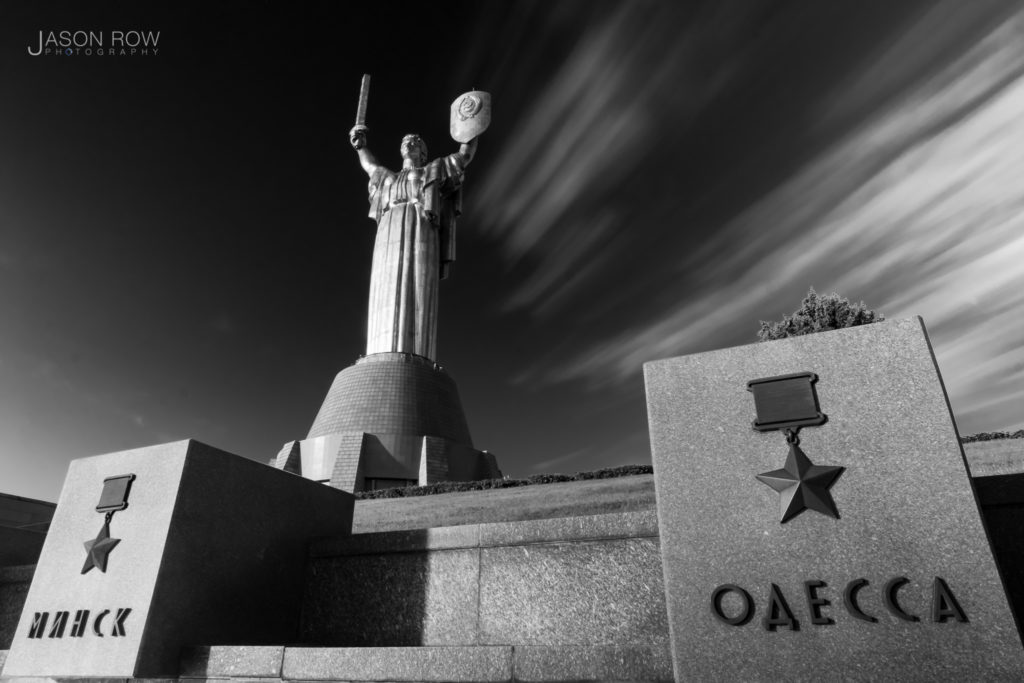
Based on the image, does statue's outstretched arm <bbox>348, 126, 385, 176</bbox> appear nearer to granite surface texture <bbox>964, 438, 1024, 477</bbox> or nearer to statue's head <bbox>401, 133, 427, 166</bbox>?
statue's head <bbox>401, 133, 427, 166</bbox>

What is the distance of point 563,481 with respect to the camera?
62.3ft

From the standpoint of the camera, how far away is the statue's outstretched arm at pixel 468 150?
32.8 m

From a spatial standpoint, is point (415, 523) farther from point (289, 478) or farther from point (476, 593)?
point (476, 593)

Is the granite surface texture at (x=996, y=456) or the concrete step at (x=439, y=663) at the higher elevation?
the granite surface texture at (x=996, y=456)

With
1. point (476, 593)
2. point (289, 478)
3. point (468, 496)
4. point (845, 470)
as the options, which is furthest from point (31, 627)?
point (468, 496)

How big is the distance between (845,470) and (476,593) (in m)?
3.07

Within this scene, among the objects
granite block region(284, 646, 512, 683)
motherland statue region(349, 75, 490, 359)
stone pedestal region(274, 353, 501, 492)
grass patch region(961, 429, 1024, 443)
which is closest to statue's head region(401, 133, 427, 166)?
motherland statue region(349, 75, 490, 359)

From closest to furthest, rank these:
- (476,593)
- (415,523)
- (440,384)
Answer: (476,593)
(415,523)
(440,384)

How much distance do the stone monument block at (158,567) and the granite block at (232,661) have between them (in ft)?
0.60

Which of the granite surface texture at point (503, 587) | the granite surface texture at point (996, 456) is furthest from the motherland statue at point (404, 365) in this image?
the granite surface texture at point (503, 587)

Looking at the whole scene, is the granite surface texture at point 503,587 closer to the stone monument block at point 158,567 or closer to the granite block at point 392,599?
the granite block at point 392,599

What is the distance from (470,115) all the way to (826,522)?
3339cm

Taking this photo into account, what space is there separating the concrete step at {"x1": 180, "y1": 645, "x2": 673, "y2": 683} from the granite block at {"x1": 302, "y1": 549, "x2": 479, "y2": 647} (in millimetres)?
1206

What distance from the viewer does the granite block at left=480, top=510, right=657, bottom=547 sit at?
4758 millimetres
